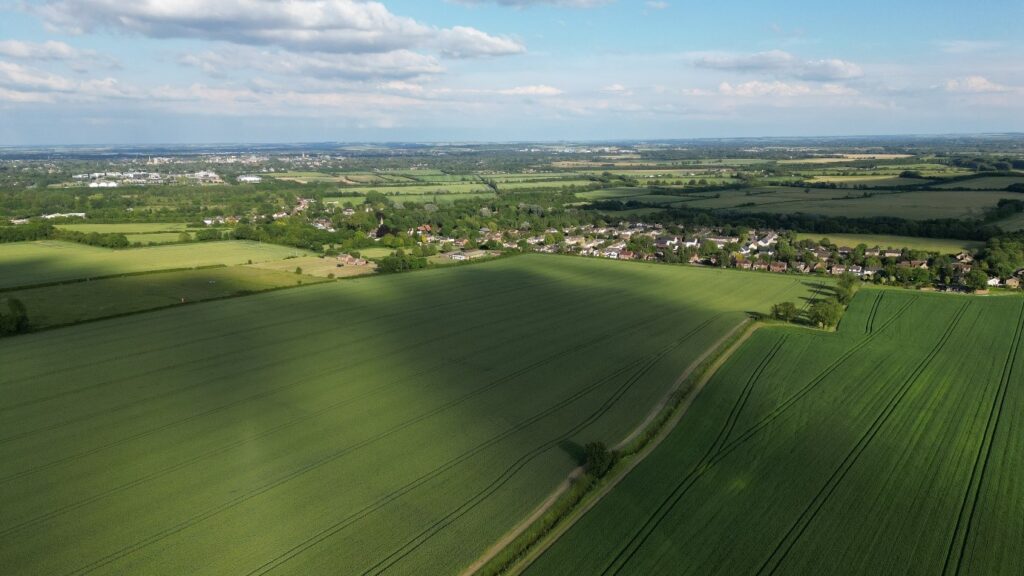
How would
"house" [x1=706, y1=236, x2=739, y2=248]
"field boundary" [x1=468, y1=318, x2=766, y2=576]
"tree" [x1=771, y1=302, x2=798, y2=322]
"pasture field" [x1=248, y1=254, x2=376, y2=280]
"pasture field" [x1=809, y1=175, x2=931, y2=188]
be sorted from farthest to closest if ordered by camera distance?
"pasture field" [x1=809, y1=175, x2=931, y2=188]
"house" [x1=706, y1=236, x2=739, y2=248]
"pasture field" [x1=248, y1=254, x2=376, y2=280]
"tree" [x1=771, y1=302, x2=798, y2=322]
"field boundary" [x1=468, y1=318, x2=766, y2=576]

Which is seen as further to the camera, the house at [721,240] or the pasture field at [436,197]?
the pasture field at [436,197]

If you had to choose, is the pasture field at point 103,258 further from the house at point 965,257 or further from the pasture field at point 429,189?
the house at point 965,257

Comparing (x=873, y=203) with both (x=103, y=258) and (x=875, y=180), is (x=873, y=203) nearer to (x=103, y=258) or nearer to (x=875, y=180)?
(x=875, y=180)

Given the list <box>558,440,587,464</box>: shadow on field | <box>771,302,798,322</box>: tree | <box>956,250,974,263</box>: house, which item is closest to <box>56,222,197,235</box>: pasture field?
<box>558,440,587,464</box>: shadow on field

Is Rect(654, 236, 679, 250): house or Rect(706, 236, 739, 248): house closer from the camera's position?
Rect(654, 236, 679, 250): house

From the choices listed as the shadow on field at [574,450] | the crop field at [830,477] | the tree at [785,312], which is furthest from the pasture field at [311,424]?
the crop field at [830,477]

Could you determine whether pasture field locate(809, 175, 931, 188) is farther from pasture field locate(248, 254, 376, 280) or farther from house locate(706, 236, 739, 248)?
pasture field locate(248, 254, 376, 280)

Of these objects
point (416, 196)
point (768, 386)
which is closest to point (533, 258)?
point (768, 386)
